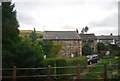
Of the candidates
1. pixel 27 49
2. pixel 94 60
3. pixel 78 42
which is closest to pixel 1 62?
pixel 27 49

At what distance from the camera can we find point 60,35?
28094 millimetres

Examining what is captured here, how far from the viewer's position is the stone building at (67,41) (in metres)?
25.1

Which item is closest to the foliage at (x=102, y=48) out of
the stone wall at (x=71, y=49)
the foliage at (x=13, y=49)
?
the stone wall at (x=71, y=49)

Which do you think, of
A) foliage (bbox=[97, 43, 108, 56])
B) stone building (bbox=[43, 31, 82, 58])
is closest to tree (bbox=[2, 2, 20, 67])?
stone building (bbox=[43, 31, 82, 58])

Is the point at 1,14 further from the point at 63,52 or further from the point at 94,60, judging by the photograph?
the point at 63,52

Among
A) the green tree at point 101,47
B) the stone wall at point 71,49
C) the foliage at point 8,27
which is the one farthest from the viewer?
the green tree at point 101,47

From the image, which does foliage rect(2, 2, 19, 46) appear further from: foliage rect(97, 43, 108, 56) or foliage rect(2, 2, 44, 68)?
foliage rect(97, 43, 108, 56)

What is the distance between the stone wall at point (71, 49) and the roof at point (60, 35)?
2.66 feet

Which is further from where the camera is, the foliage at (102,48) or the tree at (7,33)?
the foliage at (102,48)

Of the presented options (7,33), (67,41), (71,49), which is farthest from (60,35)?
(7,33)

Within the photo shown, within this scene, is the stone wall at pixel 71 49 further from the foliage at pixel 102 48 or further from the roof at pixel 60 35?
the foliage at pixel 102 48

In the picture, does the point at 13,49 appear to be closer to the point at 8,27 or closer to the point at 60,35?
the point at 8,27

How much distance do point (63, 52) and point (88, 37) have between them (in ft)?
38.2

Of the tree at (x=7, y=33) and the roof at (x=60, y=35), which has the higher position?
the roof at (x=60, y=35)
